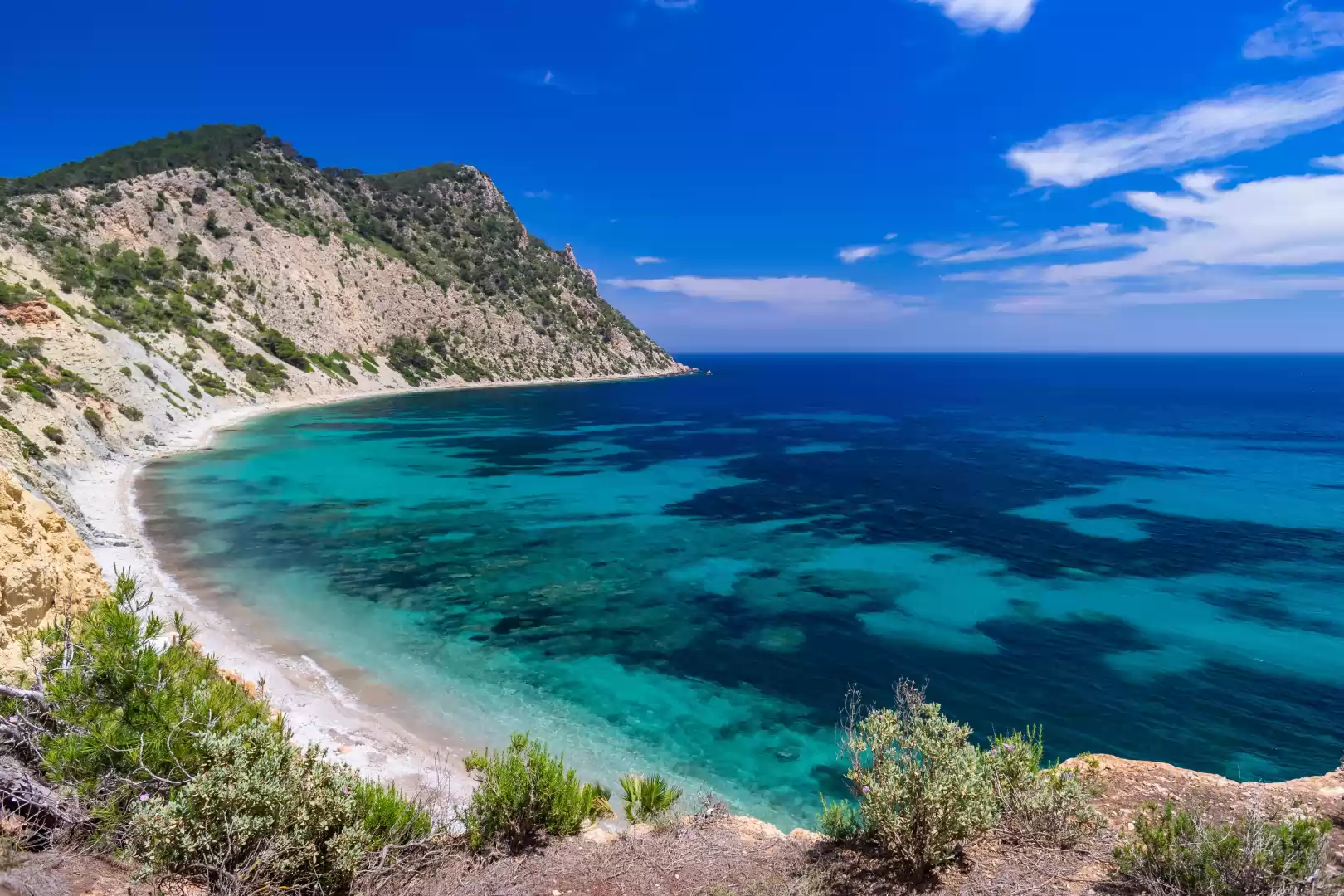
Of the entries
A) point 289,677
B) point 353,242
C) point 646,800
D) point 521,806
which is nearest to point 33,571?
point 289,677

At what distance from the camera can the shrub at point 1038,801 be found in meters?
6.72

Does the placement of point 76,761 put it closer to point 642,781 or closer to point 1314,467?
point 642,781

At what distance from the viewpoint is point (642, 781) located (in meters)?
10.4

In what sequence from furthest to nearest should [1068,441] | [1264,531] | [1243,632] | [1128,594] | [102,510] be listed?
[1068,441]
[1264,531]
[102,510]
[1128,594]
[1243,632]

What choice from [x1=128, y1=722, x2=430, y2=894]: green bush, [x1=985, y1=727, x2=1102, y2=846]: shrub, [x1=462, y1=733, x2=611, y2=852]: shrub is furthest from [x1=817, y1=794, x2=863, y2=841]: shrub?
[x1=128, y1=722, x2=430, y2=894]: green bush

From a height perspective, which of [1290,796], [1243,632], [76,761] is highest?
[76,761]

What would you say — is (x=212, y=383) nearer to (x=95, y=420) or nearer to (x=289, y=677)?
(x=95, y=420)

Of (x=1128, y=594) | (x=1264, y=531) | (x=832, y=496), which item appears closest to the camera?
(x=1128, y=594)

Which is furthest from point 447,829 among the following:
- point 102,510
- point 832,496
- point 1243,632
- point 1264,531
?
point 1264,531

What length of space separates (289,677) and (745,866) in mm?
11902

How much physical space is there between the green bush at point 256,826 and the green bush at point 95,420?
1625 inches

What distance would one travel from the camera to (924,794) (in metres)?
6.17

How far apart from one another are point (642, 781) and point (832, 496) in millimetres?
28994

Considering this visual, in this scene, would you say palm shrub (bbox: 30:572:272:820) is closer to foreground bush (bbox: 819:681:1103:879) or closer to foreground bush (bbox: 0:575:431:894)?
foreground bush (bbox: 0:575:431:894)
